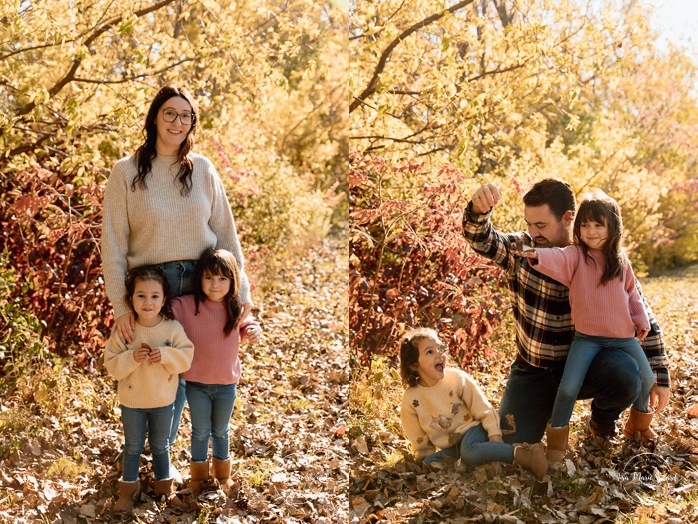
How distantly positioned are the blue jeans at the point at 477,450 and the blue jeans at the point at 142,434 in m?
1.17

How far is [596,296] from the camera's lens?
9.27 feet

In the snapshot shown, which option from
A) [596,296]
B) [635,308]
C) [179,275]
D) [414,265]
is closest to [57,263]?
[179,275]

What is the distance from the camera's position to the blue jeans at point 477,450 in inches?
121

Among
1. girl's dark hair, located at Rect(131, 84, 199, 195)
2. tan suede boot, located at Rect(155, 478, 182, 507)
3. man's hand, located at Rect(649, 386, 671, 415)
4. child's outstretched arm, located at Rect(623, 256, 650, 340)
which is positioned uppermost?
girl's dark hair, located at Rect(131, 84, 199, 195)

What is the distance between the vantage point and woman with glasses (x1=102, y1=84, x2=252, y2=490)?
3.02 metres

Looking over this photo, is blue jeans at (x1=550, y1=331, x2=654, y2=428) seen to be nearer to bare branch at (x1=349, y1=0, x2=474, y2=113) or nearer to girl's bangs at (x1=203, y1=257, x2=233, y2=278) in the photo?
girl's bangs at (x1=203, y1=257, x2=233, y2=278)

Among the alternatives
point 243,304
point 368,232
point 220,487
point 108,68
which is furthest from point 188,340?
point 108,68

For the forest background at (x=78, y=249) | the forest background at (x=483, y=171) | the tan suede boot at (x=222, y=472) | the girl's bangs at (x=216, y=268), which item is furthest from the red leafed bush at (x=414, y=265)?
the tan suede boot at (x=222, y=472)

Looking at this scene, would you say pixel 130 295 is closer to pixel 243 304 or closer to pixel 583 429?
pixel 243 304

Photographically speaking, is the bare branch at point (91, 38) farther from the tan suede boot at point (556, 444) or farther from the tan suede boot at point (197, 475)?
the tan suede boot at point (556, 444)

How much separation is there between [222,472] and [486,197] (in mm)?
1684

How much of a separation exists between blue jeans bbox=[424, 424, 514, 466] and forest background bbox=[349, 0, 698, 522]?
0.08m

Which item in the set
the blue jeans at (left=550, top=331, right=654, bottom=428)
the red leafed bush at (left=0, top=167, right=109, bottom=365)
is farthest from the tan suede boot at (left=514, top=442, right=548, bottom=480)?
the red leafed bush at (left=0, top=167, right=109, bottom=365)

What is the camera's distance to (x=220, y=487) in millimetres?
3295
